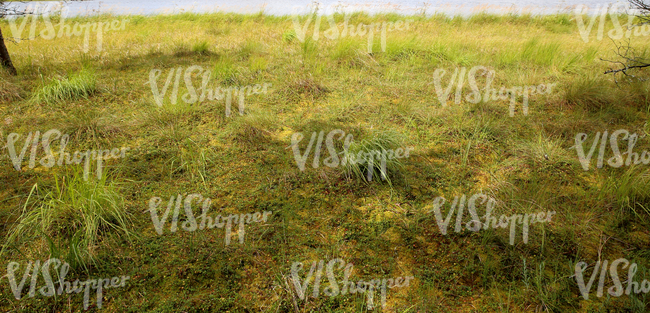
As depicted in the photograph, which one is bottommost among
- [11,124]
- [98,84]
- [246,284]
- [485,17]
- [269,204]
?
[246,284]

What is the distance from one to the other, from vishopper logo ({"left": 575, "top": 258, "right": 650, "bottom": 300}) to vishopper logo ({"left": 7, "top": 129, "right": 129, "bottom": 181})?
3874 mm

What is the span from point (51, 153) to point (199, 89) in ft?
7.17

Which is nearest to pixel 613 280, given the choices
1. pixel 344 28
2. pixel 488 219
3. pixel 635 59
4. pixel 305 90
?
pixel 488 219

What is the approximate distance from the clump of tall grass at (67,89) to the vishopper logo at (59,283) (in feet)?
11.0

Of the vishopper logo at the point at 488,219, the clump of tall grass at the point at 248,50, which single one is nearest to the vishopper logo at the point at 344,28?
the clump of tall grass at the point at 248,50

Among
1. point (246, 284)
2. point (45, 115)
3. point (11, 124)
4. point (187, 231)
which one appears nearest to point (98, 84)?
point (45, 115)

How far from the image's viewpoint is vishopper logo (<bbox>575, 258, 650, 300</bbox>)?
2092 millimetres

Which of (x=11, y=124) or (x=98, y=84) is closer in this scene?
(x=11, y=124)

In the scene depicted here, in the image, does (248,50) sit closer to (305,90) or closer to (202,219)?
(305,90)

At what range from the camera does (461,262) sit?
2379 millimetres

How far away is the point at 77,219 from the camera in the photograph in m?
2.45

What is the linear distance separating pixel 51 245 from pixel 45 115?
3.14 meters

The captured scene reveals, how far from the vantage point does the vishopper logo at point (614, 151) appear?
11.3 ft

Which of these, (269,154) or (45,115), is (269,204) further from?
(45,115)
